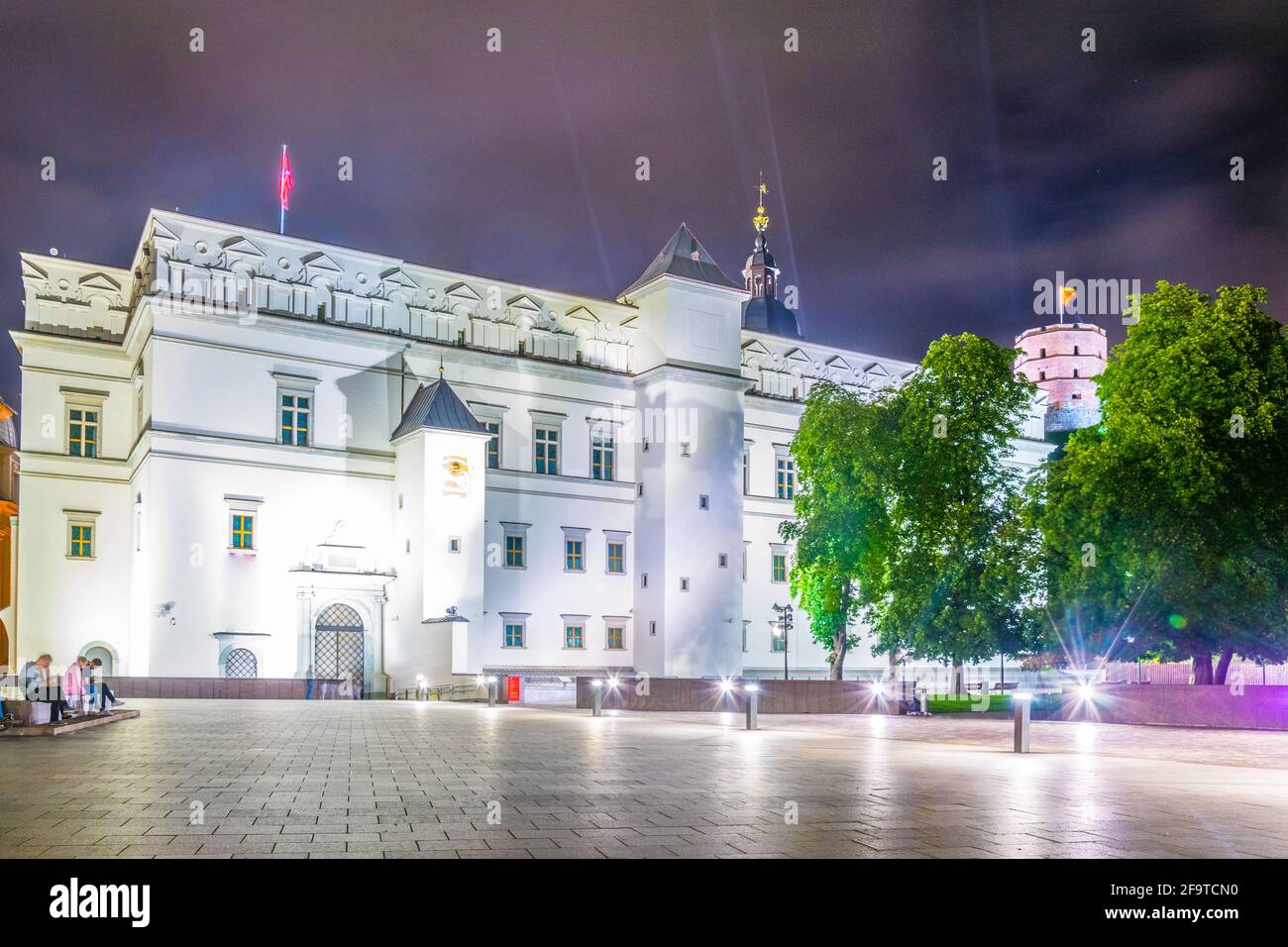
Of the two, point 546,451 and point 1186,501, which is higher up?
point 546,451

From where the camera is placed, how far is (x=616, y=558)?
5219 centimetres

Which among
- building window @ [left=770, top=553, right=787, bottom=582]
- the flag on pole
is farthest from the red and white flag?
building window @ [left=770, top=553, right=787, bottom=582]

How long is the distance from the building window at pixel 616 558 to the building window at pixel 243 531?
15.7 meters

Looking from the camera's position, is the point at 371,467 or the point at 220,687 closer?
the point at 220,687

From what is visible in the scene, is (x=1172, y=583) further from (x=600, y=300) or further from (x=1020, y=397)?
(x=600, y=300)

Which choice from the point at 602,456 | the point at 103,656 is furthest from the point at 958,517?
the point at 103,656

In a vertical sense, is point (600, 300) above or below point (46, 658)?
above

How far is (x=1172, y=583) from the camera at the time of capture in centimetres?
2777

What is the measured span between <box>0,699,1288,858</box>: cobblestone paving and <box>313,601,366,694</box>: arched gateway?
908 inches

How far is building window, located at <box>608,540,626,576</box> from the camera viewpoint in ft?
171

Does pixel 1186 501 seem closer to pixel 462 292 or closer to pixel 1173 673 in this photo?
pixel 1173 673

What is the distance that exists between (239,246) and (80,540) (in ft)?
40.3

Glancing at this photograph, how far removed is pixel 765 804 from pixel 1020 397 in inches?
1188
